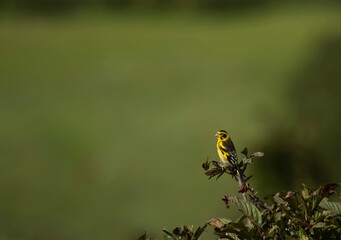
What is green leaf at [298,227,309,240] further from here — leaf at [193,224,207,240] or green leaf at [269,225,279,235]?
leaf at [193,224,207,240]

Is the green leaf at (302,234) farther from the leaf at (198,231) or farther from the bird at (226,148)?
the bird at (226,148)

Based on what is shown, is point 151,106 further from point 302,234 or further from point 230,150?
point 302,234

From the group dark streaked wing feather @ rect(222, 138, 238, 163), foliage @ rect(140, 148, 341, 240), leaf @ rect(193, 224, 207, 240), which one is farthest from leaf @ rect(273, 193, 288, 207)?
dark streaked wing feather @ rect(222, 138, 238, 163)

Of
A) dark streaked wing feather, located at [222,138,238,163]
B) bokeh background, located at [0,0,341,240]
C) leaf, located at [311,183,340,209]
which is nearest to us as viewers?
leaf, located at [311,183,340,209]

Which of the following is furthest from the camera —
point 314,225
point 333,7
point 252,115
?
point 333,7

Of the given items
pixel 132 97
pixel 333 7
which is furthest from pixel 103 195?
pixel 333 7

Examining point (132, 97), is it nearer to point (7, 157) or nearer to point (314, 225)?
point (7, 157)

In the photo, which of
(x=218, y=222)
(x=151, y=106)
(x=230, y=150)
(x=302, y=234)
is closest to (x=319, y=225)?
(x=302, y=234)

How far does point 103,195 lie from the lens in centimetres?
598

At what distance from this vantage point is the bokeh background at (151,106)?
4.30 meters

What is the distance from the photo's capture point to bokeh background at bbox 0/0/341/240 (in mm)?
4305

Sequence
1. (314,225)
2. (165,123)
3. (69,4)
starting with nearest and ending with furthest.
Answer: (314,225), (165,123), (69,4)

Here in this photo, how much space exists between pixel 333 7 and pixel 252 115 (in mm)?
2305

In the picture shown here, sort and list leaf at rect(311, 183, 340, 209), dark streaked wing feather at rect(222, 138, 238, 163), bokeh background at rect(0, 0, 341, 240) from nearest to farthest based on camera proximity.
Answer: leaf at rect(311, 183, 340, 209), dark streaked wing feather at rect(222, 138, 238, 163), bokeh background at rect(0, 0, 341, 240)
